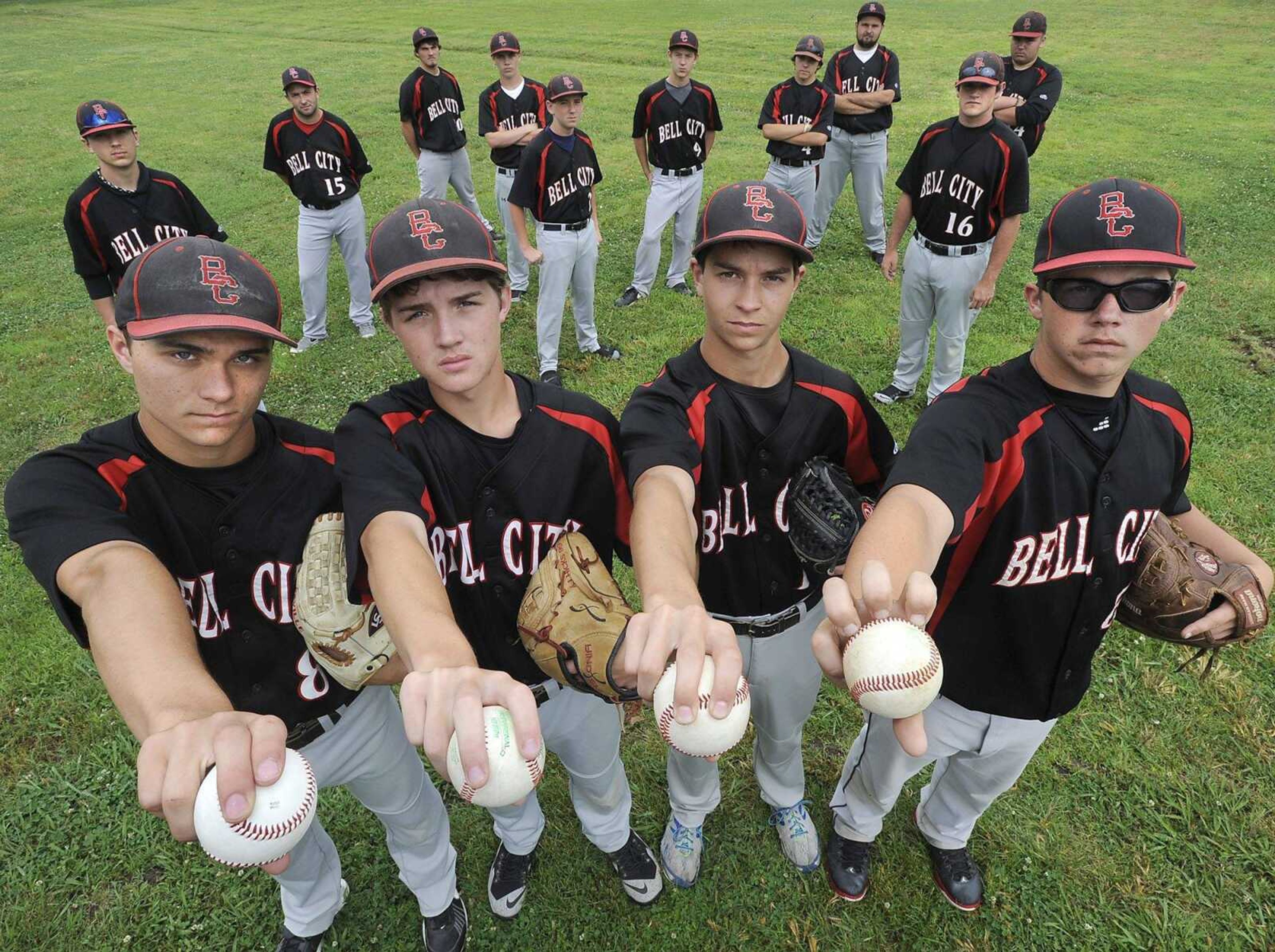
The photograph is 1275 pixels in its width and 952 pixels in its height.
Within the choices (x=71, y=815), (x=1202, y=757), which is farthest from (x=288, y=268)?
(x=1202, y=757)

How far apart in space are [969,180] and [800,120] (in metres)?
3.61

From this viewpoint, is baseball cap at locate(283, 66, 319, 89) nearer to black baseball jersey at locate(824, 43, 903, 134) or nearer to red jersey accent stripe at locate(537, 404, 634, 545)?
black baseball jersey at locate(824, 43, 903, 134)

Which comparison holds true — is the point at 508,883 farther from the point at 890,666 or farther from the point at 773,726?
the point at 890,666

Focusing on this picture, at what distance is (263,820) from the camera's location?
1.54 meters

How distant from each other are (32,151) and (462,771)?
68.4ft

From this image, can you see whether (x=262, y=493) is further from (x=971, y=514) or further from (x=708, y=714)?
(x=971, y=514)

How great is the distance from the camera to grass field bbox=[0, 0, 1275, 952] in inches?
127

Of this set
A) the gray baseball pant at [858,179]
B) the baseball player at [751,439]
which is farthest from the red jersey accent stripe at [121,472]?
the gray baseball pant at [858,179]

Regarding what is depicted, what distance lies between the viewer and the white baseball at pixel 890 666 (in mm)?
1639

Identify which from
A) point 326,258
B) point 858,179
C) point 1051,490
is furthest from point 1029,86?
point 1051,490

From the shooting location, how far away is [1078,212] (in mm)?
2268

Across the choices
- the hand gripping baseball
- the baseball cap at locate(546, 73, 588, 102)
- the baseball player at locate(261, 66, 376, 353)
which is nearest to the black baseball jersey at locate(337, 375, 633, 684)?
the hand gripping baseball

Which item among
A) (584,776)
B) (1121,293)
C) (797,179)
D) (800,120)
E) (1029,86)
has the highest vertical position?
(1121,293)

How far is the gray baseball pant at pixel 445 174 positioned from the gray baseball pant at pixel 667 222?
2430 millimetres
